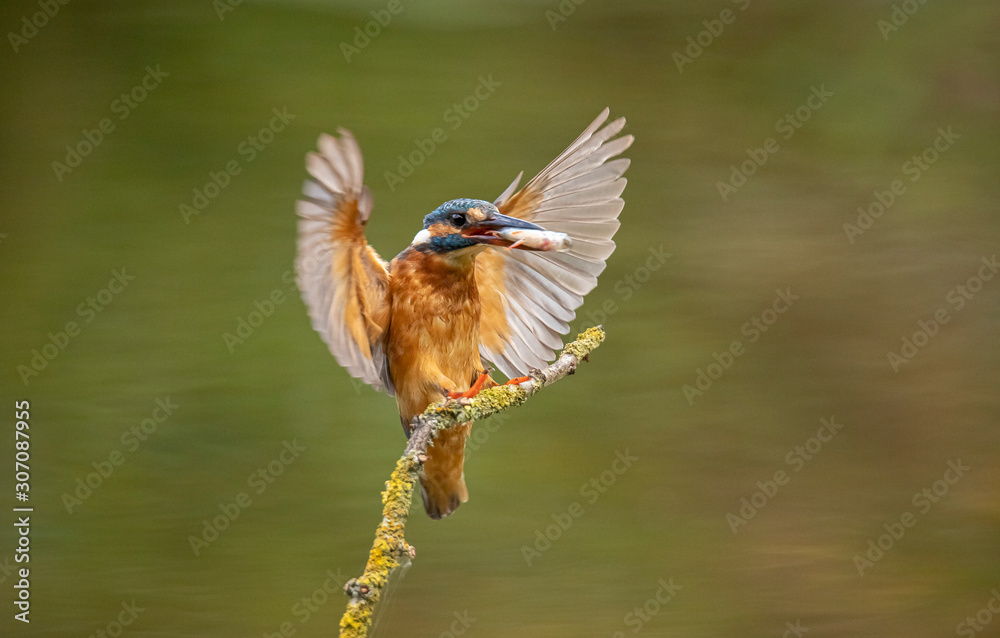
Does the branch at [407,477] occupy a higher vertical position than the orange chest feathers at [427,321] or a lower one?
lower

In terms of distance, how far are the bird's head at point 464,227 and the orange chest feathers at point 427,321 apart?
1.6 inches

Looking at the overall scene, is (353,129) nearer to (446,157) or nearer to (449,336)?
(446,157)

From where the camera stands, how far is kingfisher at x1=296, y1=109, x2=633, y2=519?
1750 millimetres

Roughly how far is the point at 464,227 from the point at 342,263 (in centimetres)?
27

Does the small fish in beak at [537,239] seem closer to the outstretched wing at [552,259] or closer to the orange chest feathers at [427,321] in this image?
the orange chest feathers at [427,321]

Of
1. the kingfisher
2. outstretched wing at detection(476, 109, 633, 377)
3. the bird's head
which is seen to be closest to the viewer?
the kingfisher

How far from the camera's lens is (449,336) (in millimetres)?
2074

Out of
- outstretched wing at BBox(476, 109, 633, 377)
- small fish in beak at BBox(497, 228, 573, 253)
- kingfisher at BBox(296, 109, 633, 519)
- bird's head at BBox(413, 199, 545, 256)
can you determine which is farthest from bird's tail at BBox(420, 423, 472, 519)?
small fish in beak at BBox(497, 228, 573, 253)

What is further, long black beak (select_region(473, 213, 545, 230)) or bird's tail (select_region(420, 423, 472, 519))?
bird's tail (select_region(420, 423, 472, 519))

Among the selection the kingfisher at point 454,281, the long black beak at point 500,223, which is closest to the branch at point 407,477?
the kingfisher at point 454,281

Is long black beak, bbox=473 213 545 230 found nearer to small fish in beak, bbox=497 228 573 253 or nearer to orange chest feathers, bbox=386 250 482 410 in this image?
small fish in beak, bbox=497 228 573 253

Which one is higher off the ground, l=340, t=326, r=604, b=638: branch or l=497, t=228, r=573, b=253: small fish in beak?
l=497, t=228, r=573, b=253: small fish in beak

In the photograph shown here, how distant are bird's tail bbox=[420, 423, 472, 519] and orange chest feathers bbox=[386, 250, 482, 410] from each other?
120 millimetres

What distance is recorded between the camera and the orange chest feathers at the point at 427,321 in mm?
2033
